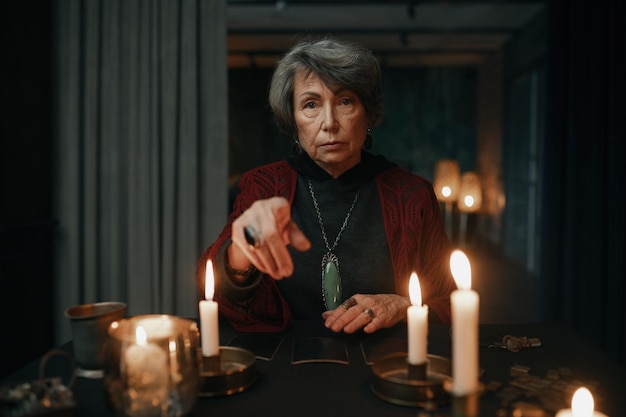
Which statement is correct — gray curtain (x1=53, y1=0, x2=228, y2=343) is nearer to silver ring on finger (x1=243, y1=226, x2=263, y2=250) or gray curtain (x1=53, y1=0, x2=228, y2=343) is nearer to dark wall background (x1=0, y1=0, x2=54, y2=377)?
dark wall background (x1=0, y1=0, x2=54, y2=377)

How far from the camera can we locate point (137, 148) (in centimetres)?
298

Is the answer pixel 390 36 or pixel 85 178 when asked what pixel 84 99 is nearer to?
pixel 85 178

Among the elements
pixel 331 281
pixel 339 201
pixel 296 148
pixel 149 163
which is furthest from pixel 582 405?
pixel 149 163

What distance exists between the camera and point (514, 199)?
7594mm

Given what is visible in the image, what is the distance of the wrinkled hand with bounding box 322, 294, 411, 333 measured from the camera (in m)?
1.28

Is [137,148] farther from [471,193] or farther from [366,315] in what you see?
[471,193]

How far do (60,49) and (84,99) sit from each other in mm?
264

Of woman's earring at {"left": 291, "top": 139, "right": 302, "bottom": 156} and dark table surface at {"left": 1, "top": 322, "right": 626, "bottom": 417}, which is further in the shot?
woman's earring at {"left": 291, "top": 139, "right": 302, "bottom": 156}

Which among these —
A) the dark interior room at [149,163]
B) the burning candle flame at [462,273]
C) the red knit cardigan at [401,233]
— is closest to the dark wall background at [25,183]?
the dark interior room at [149,163]

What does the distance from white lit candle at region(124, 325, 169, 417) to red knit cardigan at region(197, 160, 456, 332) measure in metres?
0.74

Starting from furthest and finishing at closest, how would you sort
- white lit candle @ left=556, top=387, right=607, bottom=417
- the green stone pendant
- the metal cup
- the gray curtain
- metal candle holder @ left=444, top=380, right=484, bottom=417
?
the gray curtain
the green stone pendant
the metal cup
white lit candle @ left=556, top=387, right=607, bottom=417
metal candle holder @ left=444, top=380, right=484, bottom=417

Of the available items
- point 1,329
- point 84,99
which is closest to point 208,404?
point 1,329

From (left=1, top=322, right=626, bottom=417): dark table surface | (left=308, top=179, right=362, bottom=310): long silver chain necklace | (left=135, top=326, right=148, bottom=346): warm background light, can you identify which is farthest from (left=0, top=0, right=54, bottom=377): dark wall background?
(left=135, top=326, right=148, bottom=346): warm background light

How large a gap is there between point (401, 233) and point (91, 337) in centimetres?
102
